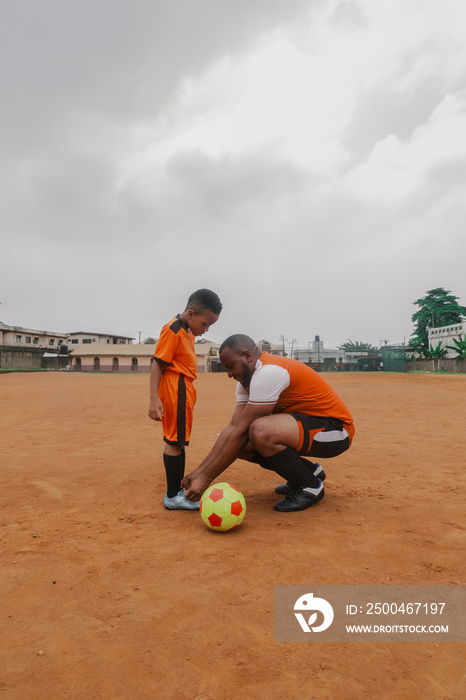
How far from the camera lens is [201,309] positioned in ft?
11.2

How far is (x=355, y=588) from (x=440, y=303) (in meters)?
57.4

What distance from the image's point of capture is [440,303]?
52.9 metres

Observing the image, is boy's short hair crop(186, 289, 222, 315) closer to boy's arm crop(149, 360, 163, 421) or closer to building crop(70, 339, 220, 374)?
boy's arm crop(149, 360, 163, 421)

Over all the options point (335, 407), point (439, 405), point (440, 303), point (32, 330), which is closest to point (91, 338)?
point (32, 330)

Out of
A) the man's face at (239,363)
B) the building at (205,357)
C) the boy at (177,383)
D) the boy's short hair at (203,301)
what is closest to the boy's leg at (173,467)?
the boy at (177,383)

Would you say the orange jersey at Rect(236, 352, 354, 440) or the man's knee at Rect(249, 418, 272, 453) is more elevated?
the orange jersey at Rect(236, 352, 354, 440)

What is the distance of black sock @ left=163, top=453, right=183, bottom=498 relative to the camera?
11.0ft

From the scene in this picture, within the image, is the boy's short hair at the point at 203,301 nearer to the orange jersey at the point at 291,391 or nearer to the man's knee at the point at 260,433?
the orange jersey at the point at 291,391

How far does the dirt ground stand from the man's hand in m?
0.21

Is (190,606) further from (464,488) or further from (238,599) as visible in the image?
(464,488)

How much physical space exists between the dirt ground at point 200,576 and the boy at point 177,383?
1.03 ft

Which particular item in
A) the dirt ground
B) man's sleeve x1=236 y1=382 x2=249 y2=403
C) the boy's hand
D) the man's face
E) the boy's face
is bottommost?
the dirt ground

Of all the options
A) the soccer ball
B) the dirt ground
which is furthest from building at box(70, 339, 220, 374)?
the soccer ball

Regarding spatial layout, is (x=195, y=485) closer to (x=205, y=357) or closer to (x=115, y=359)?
(x=205, y=357)
